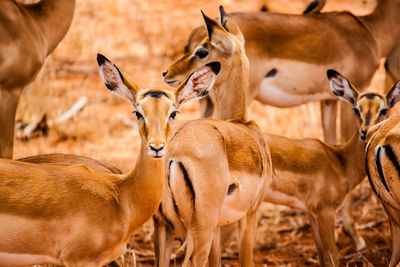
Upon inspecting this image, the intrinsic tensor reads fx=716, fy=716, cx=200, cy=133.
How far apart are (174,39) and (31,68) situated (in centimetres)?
825

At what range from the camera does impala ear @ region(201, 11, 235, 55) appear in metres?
5.04

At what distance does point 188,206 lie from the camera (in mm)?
4051

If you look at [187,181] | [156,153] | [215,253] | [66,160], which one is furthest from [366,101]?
[156,153]

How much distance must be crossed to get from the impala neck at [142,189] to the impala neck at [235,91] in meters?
1.48

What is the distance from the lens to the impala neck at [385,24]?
283 inches

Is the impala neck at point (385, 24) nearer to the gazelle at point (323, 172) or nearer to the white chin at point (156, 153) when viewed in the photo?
the gazelle at point (323, 172)

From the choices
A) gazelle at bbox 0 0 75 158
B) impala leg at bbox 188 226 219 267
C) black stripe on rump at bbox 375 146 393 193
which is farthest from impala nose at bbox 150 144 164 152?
gazelle at bbox 0 0 75 158

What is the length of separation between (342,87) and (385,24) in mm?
1826

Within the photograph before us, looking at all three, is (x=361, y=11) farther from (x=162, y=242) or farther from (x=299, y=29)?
(x=162, y=242)

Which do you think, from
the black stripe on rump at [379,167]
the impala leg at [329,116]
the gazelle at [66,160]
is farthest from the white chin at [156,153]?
the impala leg at [329,116]

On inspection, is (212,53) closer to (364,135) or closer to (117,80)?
(364,135)

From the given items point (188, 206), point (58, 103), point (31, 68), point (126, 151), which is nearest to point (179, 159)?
point (188, 206)

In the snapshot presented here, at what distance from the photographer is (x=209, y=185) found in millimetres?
4047

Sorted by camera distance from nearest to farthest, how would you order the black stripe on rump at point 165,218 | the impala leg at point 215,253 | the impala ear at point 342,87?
1. the black stripe on rump at point 165,218
2. the impala leg at point 215,253
3. the impala ear at point 342,87
